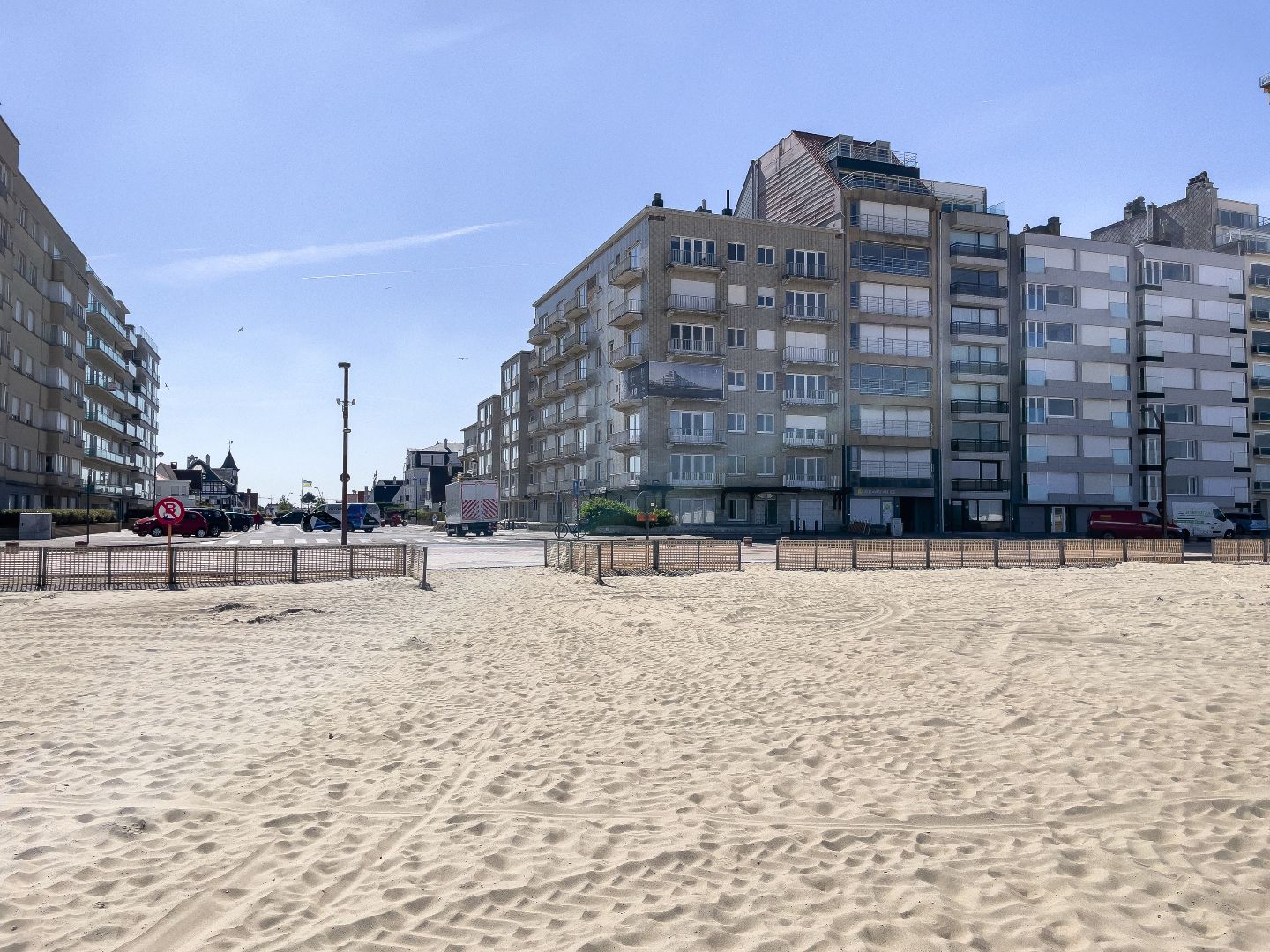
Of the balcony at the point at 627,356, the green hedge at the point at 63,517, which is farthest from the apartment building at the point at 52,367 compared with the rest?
the balcony at the point at 627,356

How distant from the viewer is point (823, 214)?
5997 cm

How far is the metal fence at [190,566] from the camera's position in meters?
19.7

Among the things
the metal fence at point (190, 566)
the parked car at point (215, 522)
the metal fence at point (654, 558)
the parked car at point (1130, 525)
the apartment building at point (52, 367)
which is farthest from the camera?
the apartment building at point (52, 367)

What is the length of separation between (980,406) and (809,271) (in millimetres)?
16135

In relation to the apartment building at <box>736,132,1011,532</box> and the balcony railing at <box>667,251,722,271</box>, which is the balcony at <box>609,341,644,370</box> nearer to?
the balcony railing at <box>667,251,722,271</box>

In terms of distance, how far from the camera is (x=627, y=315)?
2228 inches

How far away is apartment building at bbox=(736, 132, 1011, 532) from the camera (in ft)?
192

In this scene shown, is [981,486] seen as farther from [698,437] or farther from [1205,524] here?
[698,437]

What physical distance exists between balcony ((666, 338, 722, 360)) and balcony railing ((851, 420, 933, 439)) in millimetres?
10963

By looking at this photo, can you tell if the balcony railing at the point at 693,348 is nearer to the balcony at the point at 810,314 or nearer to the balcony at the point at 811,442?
the balcony at the point at 810,314

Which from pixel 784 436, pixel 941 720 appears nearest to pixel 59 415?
pixel 784 436

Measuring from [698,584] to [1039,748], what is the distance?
1398 centimetres

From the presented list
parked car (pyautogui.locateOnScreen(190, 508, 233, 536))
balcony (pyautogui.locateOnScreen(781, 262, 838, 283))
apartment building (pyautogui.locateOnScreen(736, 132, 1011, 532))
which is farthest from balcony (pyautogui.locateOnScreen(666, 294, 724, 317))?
parked car (pyautogui.locateOnScreen(190, 508, 233, 536))

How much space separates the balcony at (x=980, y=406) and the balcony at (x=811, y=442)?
32.5ft
